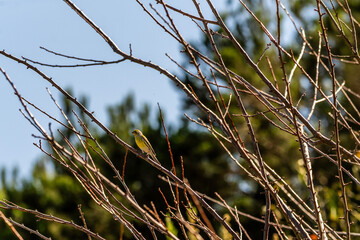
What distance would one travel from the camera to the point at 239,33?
36.8 feet

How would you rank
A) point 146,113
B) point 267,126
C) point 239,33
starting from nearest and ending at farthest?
point 267,126 < point 239,33 < point 146,113

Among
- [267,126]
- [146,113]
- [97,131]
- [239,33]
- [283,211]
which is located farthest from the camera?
[146,113]

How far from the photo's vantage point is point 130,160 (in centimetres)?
1073

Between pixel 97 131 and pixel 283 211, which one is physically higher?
pixel 97 131

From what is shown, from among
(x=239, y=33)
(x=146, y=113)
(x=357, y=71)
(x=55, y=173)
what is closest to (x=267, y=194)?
(x=357, y=71)

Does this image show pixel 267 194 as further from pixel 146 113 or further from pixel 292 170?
pixel 146 113

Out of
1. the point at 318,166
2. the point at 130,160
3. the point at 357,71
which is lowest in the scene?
the point at 318,166

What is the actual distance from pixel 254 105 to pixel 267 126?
2.60 ft

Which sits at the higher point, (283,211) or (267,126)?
(283,211)

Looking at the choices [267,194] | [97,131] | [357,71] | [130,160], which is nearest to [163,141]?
[130,160]

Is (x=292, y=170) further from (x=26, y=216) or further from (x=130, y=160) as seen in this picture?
(x=26, y=216)

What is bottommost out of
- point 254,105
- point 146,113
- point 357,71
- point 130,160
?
point 357,71

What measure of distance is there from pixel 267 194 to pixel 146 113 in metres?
10.9

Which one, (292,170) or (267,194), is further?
(292,170)
